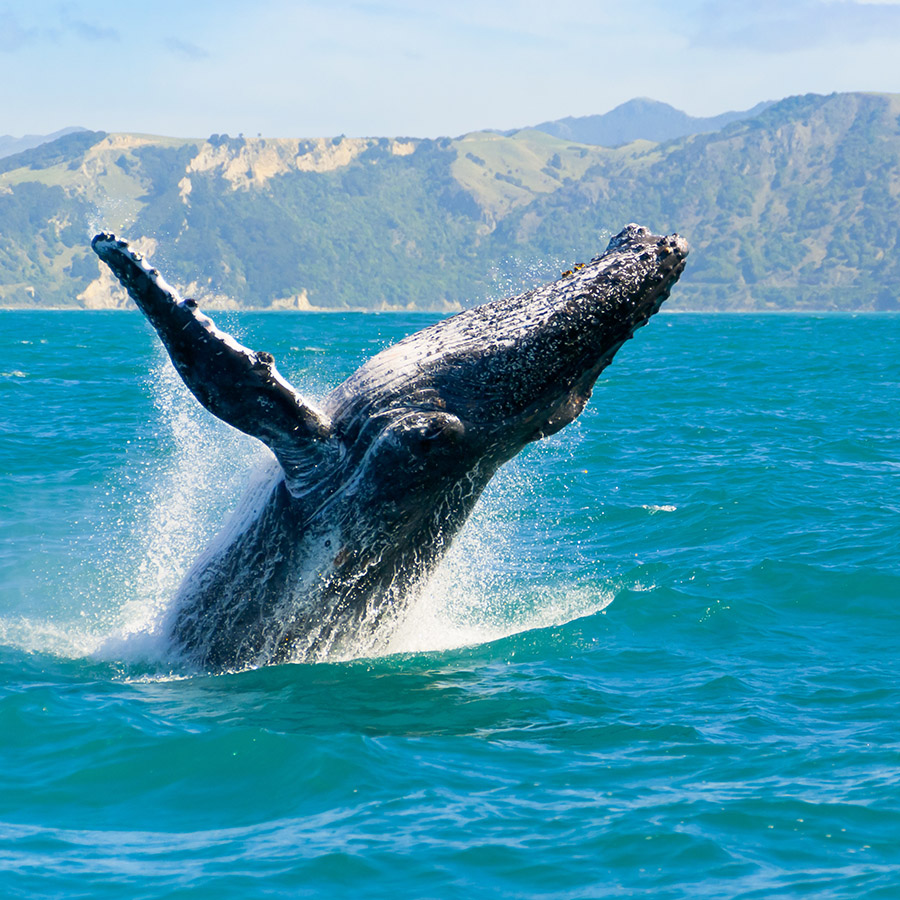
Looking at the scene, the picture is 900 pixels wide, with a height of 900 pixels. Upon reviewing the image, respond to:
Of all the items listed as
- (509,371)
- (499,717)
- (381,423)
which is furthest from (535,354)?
(499,717)

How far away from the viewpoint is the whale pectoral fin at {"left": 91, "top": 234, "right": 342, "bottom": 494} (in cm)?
721

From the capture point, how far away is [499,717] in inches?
329

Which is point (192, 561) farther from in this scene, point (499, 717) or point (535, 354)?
point (535, 354)

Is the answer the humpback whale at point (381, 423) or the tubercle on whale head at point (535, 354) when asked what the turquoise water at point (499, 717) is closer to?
the humpback whale at point (381, 423)

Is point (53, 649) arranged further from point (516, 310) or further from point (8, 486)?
point (8, 486)

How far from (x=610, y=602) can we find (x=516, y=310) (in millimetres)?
4979

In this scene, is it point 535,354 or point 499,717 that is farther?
point 499,717

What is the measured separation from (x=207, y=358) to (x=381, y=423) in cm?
121

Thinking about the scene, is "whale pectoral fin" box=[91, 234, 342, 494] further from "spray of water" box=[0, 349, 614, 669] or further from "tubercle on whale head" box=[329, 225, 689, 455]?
"spray of water" box=[0, 349, 614, 669]

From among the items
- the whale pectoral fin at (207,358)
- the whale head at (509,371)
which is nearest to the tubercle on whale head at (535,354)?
the whale head at (509,371)

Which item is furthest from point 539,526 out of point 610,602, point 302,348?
point 302,348

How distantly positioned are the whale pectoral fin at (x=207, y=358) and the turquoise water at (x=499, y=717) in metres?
2.10

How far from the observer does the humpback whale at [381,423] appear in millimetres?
7328

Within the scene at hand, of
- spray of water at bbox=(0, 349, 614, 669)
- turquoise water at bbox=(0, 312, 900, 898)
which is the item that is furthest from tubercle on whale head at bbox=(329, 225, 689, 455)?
turquoise water at bbox=(0, 312, 900, 898)
